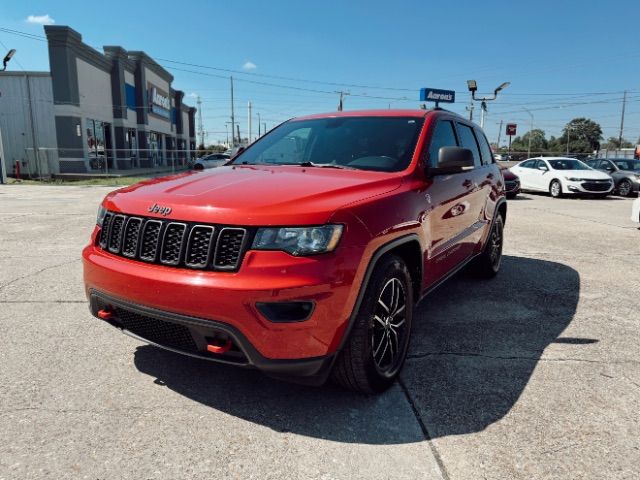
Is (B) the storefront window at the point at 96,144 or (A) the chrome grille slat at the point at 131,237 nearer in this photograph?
(A) the chrome grille slat at the point at 131,237

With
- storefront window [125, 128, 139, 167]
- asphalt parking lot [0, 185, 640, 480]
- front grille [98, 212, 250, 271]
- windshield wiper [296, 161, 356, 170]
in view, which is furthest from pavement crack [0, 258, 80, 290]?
storefront window [125, 128, 139, 167]

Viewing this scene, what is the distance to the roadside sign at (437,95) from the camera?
27219 millimetres

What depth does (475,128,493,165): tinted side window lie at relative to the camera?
528 cm

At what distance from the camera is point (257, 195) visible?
256 cm

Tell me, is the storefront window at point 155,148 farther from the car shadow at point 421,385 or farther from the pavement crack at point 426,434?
the pavement crack at point 426,434

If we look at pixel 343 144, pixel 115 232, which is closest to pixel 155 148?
pixel 343 144

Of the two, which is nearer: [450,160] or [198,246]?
[198,246]

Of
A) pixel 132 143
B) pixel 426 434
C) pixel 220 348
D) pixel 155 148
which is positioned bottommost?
pixel 426 434

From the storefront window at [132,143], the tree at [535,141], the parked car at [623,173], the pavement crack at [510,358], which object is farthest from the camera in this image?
the tree at [535,141]

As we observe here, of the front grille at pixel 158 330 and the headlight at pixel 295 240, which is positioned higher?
the headlight at pixel 295 240

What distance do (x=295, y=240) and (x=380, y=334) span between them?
90 centimetres

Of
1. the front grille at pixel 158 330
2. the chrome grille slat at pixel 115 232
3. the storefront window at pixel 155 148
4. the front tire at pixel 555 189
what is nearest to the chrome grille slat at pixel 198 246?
the front grille at pixel 158 330

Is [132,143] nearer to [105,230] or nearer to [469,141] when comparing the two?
[469,141]

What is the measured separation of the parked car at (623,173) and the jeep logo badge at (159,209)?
1852 centimetres
